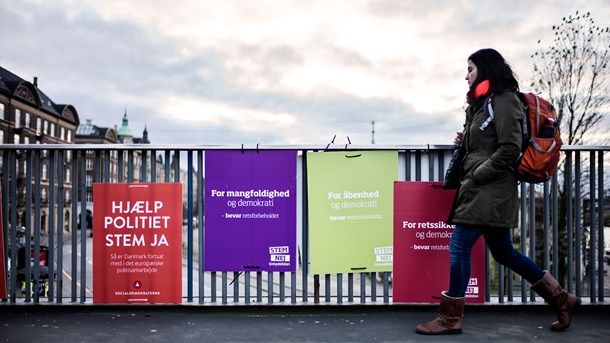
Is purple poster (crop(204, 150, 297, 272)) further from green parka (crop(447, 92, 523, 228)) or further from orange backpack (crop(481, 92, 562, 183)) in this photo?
orange backpack (crop(481, 92, 562, 183))

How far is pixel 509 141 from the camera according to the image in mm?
3664

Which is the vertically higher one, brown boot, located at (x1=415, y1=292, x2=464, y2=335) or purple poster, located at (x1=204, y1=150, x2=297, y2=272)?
purple poster, located at (x1=204, y1=150, x2=297, y2=272)

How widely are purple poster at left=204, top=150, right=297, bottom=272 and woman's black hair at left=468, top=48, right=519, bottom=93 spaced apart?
1.52 metres

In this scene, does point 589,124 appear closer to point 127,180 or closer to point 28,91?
point 127,180

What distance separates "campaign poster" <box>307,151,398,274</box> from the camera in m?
4.64

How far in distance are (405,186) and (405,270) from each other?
0.64 meters

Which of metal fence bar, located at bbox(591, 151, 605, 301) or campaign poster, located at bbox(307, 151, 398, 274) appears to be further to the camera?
metal fence bar, located at bbox(591, 151, 605, 301)

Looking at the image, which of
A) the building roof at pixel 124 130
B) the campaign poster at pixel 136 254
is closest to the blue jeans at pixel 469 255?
the campaign poster at pixel 136 254

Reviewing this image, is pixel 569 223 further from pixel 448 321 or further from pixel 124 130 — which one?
pixel 124 130

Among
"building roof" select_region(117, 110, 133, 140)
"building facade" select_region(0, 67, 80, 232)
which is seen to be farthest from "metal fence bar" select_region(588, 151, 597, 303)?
"building roof" select_region(117, 110, 133, 140)

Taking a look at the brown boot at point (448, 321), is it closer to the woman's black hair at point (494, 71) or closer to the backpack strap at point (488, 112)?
the backpack strap at point (488, 112)

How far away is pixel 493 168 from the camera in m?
3.71

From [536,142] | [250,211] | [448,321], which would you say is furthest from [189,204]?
[536,142]

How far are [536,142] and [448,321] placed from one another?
4.21ft
